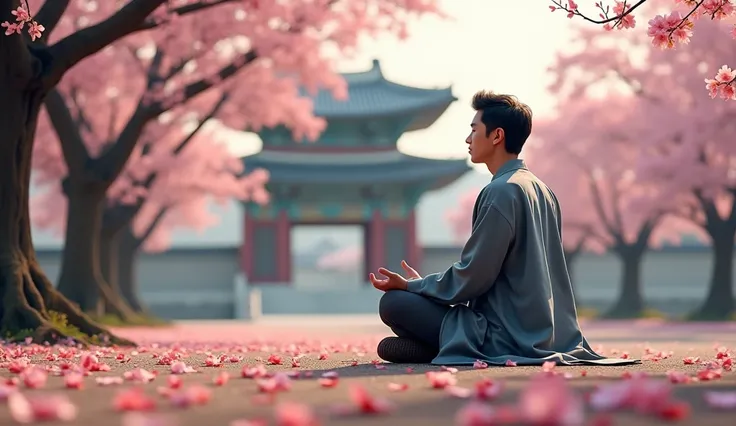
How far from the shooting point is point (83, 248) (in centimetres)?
1557

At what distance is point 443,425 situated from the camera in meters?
3.03

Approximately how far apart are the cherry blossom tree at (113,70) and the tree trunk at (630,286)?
562 inches

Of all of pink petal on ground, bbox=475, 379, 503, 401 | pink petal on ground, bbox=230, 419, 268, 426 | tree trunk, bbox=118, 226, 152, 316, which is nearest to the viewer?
pink petal on ground, bbox=230, 419, 268, 426

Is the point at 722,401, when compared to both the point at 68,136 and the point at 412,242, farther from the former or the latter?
the point at 412,242

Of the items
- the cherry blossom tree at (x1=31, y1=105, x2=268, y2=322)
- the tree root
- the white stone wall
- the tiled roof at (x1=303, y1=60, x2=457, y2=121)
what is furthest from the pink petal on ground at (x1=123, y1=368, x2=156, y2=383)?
the white stone wall

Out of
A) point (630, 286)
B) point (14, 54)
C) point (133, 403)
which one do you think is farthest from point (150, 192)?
point (133, 403)

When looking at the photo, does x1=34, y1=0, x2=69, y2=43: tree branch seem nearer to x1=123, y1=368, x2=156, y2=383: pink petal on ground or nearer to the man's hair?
the man's hair

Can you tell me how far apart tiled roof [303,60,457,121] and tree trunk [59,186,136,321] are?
16.8m

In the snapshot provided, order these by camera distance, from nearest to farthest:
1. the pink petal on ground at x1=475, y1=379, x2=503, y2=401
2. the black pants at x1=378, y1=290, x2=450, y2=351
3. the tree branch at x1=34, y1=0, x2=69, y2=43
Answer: the pink petal on ground at x1=475, y1=379, x2=503, y2=401, the black pants at x1=378, y1=290, x2=450, y2=351, the tree branch at x1=34, y1=0, x2=69, y2=43

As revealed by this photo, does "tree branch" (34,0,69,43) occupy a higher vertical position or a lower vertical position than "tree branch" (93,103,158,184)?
higher

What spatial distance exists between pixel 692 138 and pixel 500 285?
18.5 m

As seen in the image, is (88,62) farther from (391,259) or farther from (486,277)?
(391,259)

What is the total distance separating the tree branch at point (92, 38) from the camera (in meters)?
8.75

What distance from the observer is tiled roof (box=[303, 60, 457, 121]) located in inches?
1283
